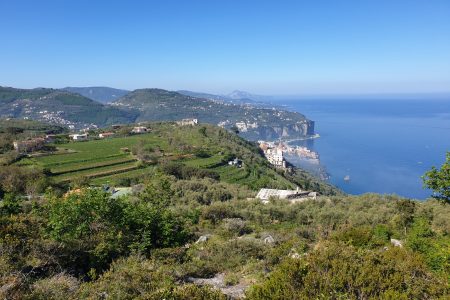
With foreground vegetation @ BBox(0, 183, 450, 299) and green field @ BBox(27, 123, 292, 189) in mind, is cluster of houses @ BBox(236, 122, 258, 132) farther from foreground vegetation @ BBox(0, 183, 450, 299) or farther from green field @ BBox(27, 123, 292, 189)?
foreground vegetation @ BBox(0, 183, 450, 299)

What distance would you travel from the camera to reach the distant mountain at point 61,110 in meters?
166

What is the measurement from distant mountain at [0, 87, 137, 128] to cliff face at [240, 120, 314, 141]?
216ft

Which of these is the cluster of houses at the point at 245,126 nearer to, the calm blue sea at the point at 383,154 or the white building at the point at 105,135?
the calm blue sea at the point at 383,154

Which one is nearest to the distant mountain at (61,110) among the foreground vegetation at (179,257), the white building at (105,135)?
the white building at (105,135)

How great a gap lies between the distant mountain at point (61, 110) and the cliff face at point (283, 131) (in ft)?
216

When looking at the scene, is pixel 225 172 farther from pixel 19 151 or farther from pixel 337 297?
pixel 337 297

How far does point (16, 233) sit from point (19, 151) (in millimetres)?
47017

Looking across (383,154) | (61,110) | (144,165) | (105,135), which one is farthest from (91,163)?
(61,110)

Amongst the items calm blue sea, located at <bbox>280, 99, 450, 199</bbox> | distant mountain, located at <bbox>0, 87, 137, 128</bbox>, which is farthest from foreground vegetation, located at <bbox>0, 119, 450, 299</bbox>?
distant mountain, located at <bbox>0, 87, 137, 128</bbox>

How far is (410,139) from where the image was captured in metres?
129

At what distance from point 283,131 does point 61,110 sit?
11761 cm

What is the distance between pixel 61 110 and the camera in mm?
179750

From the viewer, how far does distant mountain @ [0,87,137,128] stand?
546 ft

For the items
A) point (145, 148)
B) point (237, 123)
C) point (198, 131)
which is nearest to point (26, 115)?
point (237, 123)
